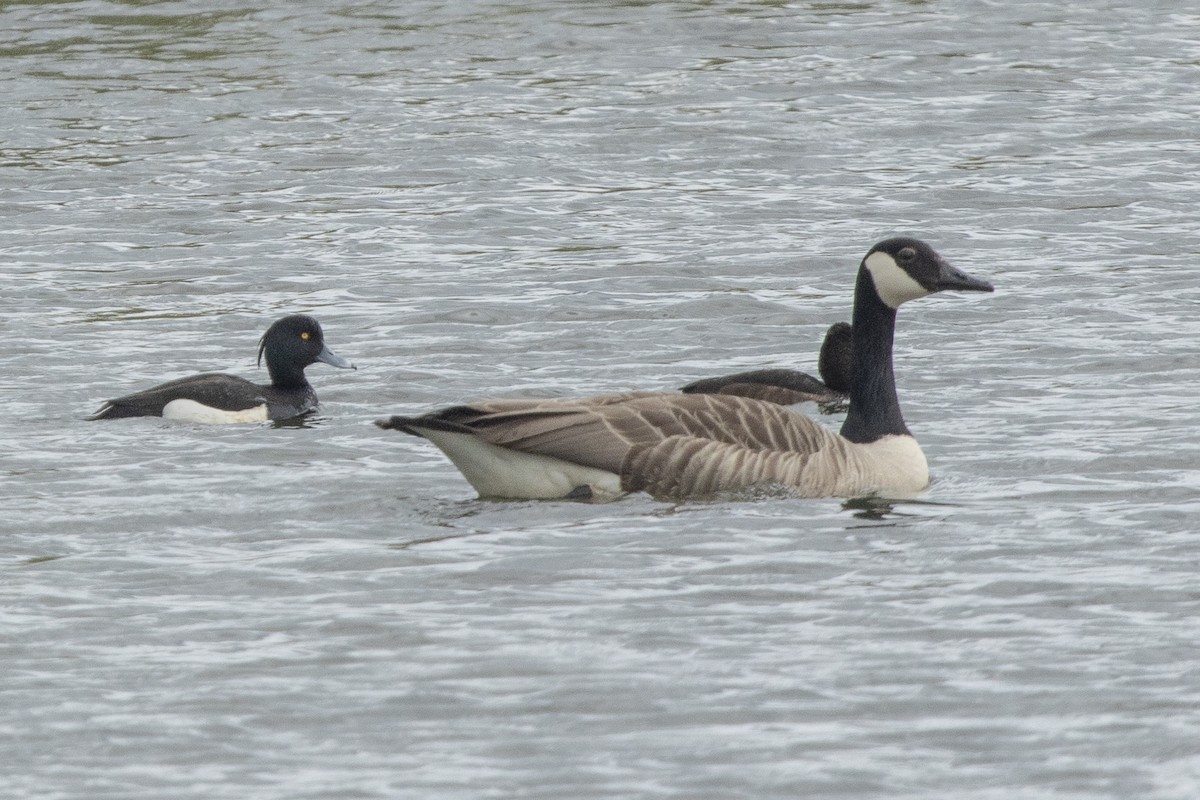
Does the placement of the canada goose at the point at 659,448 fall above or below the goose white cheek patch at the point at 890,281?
below

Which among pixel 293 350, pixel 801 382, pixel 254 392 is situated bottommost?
pixel 801 382

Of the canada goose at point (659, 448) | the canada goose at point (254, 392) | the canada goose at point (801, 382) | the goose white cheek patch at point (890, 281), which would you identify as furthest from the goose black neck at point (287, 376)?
the goose white cheek patch at point (890, 281)

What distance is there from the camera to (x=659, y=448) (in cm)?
1096

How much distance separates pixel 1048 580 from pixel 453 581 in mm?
2532

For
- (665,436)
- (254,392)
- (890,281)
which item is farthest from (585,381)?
(665,436)

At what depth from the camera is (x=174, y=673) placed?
8289 millimetres

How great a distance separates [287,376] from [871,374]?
13.9ft

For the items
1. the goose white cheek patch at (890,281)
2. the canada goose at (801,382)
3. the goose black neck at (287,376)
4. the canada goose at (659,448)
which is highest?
the goose white cheek patch at (890,281)

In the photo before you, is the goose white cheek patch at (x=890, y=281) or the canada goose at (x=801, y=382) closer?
the goose white cheek patch at (x=890, y=281)

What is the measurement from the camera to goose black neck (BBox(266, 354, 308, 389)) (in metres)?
14.3

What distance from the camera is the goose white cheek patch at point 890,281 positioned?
11969 mm

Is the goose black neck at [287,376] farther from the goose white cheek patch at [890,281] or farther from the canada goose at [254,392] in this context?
the goose white cheek patch at [890,281]

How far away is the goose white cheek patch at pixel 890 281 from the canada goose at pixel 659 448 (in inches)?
29.8

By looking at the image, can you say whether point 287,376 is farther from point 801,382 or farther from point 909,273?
point 909,273
